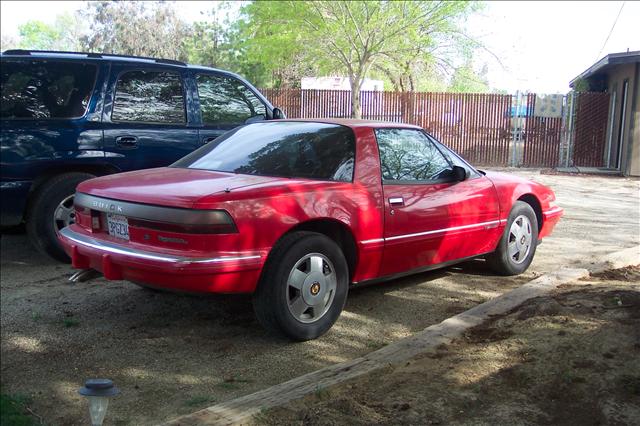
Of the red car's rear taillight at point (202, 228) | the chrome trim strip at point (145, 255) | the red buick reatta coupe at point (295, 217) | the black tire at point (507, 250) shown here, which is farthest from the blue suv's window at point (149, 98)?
the black tire at point (507, 250)

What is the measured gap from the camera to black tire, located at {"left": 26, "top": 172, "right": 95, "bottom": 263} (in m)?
5.84

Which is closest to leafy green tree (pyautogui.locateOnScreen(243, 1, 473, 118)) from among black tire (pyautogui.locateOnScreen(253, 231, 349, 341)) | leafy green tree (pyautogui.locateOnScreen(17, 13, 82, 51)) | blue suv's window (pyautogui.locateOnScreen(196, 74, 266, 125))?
blue suv's window (pyautogui.locateOnScreen(196, 74, 266, 125))

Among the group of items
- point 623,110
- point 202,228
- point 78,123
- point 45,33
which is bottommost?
point 202,228

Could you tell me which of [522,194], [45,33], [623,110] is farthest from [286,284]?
[45,33]

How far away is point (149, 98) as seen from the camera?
21.4 feet

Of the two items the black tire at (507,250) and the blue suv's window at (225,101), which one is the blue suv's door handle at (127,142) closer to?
the blue suv's window at (225,101)

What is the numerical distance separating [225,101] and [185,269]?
3.82 m

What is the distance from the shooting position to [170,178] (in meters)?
4.35

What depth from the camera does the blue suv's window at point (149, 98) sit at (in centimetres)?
629

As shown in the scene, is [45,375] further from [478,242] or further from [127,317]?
[478,242]

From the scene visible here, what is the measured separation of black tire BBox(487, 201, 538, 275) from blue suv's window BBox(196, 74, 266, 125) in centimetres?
319

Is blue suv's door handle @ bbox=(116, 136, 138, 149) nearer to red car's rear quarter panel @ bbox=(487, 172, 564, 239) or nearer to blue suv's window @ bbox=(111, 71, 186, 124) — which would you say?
blue suv's window @ bbox=(111, 71, 186, 124)

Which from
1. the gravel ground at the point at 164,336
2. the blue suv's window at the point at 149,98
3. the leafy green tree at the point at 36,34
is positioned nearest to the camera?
the gravel ground at the point at 164,336

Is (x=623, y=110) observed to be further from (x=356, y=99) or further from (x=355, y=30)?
(x=355, y=30)
